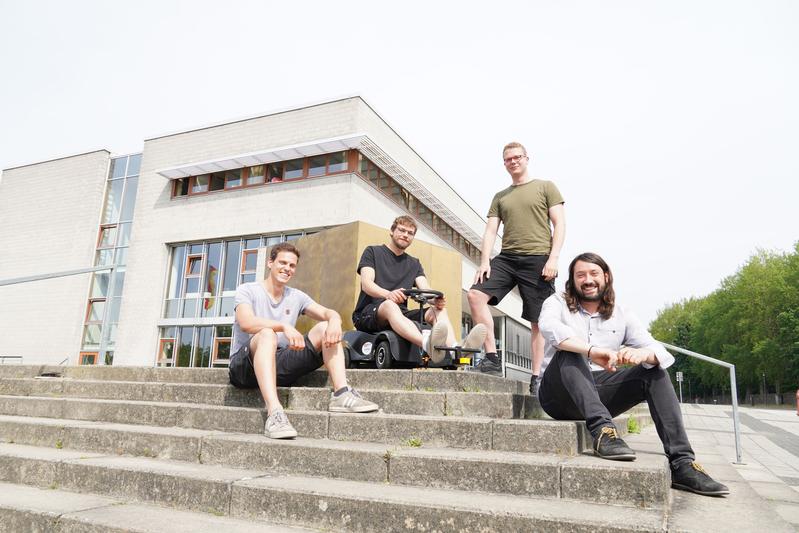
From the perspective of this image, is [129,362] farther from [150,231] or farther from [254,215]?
[254,215]

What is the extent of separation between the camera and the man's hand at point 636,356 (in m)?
2.91

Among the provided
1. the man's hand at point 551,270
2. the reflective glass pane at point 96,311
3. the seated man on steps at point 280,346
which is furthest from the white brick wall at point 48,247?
the man's hand at point 551,270

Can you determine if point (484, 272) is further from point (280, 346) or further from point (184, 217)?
point (184, 217)

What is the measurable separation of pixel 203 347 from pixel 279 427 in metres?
17.0

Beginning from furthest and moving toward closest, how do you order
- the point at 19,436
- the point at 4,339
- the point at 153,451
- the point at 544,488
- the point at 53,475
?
1. the point at 4,339
2. the point at 19,436
3. the point at 153,451
4. the point at 53,475
5. the point at 544,488

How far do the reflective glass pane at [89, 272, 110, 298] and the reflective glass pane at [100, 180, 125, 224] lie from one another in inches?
91.5

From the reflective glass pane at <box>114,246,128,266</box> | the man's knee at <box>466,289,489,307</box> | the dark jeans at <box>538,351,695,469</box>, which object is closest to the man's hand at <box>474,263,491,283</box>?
the man's knee at <box>466,289,489,307</box>

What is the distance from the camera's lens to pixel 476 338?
4.16 meters

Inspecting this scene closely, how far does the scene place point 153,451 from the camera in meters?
3.59

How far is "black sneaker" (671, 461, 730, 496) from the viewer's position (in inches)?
103

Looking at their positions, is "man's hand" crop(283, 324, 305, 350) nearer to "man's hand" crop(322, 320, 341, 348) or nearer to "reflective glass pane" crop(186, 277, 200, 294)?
"man's hand" crop(322, 320, 341, 348)

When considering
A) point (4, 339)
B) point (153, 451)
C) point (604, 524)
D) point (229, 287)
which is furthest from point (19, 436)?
point (4, 339)

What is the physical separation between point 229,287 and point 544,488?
17.8 m

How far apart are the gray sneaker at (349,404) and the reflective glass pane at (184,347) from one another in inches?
677
